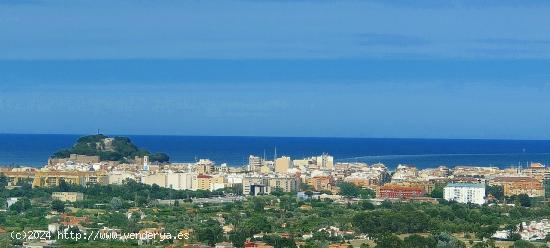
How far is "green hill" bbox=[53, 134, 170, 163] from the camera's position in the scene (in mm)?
53094

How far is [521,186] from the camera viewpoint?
1566 inches

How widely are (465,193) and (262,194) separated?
5.78 m

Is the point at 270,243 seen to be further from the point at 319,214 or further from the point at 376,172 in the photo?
the point at 376,172

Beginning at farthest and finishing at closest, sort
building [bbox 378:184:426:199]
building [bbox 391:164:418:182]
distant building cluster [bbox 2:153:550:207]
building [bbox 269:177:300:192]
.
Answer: building [bbox 391:164:418:182], building [bbox 269:177:300:192], distant building cluster [bbox 2:153:550:207], building [bbox 378:184:426:199]

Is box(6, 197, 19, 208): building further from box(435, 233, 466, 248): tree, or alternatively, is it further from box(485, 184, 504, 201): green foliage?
box(485, 184, 504, 201): green foliage

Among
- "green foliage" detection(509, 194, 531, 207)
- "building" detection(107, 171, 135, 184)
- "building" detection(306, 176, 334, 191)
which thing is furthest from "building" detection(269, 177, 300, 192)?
"green foliage" detection(509, 194, 531, 207)

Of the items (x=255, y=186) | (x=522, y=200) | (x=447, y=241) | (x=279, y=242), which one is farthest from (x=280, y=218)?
(x=255, y=186)

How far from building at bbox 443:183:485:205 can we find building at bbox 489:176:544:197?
1756mm

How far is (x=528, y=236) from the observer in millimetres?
26141

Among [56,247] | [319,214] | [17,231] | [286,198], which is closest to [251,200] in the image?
[286,198]

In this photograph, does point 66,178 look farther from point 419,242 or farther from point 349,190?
point 419,242

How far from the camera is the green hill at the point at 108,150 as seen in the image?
53094 millimetres

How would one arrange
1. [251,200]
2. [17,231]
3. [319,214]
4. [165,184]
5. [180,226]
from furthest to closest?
1. [165,184]
2. [251,200]
3. [319,214]
4. [180,226]
5. [17,231]

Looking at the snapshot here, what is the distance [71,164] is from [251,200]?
45.7 feet
